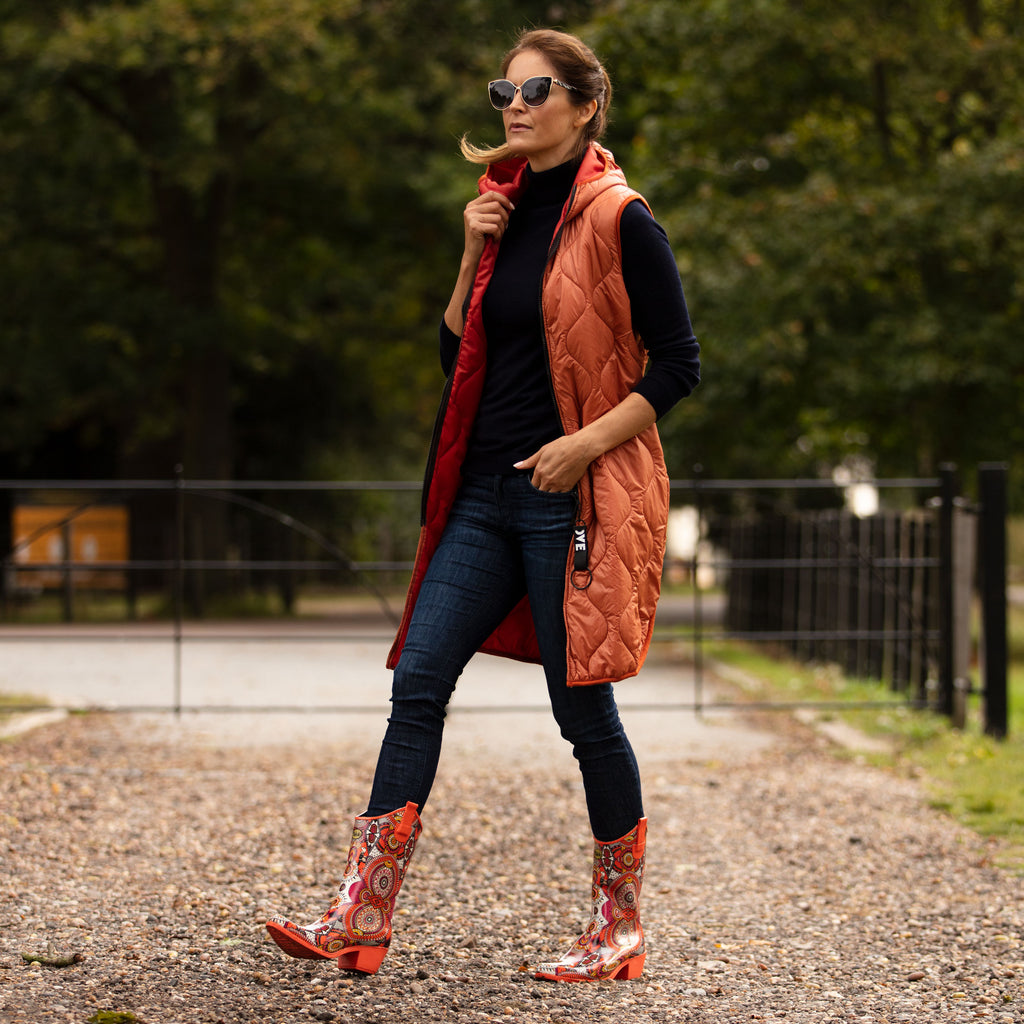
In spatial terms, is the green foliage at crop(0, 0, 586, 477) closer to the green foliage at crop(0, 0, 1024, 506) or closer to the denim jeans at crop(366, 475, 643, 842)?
the green foliage at crop(0, 0, 1024, 506)

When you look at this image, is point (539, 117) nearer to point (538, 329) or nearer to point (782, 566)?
point (538, 329)

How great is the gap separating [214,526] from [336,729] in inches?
460

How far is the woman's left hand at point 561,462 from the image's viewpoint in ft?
9.62

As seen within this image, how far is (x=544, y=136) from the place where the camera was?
306cm

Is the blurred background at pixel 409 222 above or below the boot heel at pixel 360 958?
above

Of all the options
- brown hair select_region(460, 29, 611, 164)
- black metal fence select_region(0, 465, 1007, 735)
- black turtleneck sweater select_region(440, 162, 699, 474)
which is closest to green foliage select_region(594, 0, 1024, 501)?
black metal fence select_region(0, 465, 1007, 735)

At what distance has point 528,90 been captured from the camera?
3029 mm

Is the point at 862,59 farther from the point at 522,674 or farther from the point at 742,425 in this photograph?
the point at 522,674

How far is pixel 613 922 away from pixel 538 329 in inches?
52.6

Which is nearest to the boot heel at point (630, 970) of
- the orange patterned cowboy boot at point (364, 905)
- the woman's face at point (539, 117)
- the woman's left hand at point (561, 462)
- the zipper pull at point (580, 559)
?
the orange patterned cowboy boot at point (364, 905)

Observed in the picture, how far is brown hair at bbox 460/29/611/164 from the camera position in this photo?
120 inches

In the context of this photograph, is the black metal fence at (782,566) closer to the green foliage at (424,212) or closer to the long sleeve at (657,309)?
the green foliage at (424,212)

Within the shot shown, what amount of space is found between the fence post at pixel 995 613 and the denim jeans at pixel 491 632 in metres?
4.36

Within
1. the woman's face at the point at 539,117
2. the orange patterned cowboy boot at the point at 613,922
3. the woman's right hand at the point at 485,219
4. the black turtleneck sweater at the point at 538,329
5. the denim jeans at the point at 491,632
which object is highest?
the woman's face at the point at 539,117
